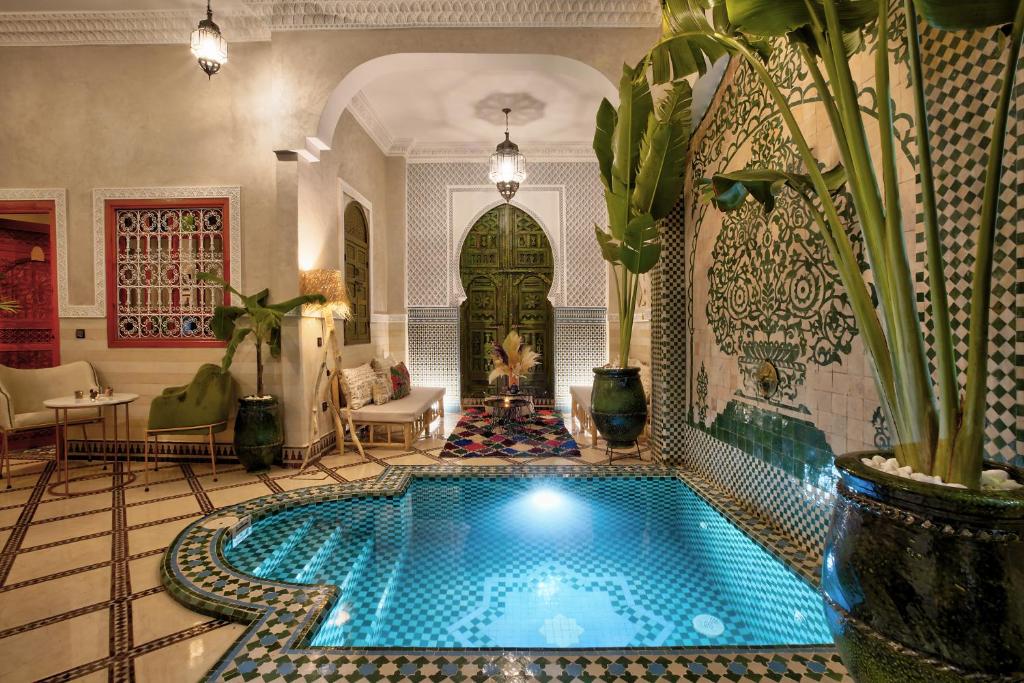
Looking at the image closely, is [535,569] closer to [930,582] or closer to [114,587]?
[930,582]

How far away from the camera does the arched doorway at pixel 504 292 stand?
8.63 meters

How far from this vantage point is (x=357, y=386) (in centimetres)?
568

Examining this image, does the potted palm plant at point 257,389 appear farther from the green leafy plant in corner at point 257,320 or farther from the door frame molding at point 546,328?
the door frame molding at point 546,328

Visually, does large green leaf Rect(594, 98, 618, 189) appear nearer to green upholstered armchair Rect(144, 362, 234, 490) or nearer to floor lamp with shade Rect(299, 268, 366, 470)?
floor lamp with shade Rect(299, 268, 366, 470)

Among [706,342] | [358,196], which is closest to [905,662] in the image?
[706,342]

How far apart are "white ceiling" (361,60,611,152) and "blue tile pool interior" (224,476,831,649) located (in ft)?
13.5

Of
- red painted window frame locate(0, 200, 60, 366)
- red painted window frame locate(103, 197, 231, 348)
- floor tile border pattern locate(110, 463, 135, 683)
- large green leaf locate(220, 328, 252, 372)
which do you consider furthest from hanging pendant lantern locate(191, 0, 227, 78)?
floor tile border pattern locate(110, 463, 135, 683)

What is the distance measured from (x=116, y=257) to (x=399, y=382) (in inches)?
135

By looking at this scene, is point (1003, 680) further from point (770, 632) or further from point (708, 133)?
point (708, 133)

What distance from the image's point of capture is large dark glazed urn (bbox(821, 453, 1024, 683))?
3.64 feet

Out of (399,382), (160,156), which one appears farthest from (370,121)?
(399,382)

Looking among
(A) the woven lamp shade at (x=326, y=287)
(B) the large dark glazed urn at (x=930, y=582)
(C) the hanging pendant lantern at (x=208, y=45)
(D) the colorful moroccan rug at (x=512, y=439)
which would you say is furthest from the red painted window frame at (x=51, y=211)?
Answer: (B) the large dark glazed urn at (x=930, y=582)

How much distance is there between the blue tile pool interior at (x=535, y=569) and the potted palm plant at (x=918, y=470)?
1037mm

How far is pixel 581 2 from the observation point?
4527mm
